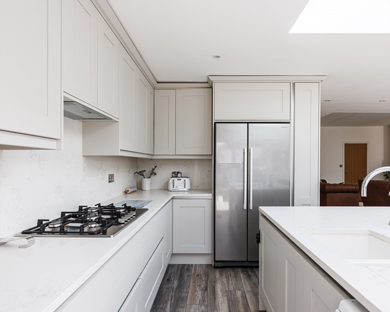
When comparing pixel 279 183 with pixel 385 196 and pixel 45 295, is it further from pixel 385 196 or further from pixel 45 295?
pixel 385 196

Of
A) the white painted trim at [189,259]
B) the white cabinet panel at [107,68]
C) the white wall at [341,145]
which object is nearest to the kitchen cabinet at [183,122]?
the white painted trim at [189,259]

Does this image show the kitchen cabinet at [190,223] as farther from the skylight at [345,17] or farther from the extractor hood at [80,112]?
the skylight at [345,17]

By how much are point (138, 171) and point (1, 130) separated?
9.35ft

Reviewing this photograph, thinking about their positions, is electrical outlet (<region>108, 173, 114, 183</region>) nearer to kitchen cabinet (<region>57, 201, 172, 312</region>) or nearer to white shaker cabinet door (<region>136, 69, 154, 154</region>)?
white shaker cabinet door (<region>136, 69, 154, 154</region>)

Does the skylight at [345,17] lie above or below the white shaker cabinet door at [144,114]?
above

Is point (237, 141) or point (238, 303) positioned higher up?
point (237, 141)

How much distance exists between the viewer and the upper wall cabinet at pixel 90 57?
125 cm

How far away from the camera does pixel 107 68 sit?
5.78 feet

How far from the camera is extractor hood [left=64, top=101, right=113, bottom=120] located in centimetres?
143

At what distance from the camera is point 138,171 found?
3.65m

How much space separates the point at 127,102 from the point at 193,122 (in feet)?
4.16

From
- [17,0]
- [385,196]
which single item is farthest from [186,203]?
[385,196]

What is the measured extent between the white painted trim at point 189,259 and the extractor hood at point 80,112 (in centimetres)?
208

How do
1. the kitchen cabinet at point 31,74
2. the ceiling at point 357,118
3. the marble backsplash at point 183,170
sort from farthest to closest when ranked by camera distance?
the ceiling at point 357,118 < the marble backsplash at point 183,170 < the kitchen cabinet at point 31,74
